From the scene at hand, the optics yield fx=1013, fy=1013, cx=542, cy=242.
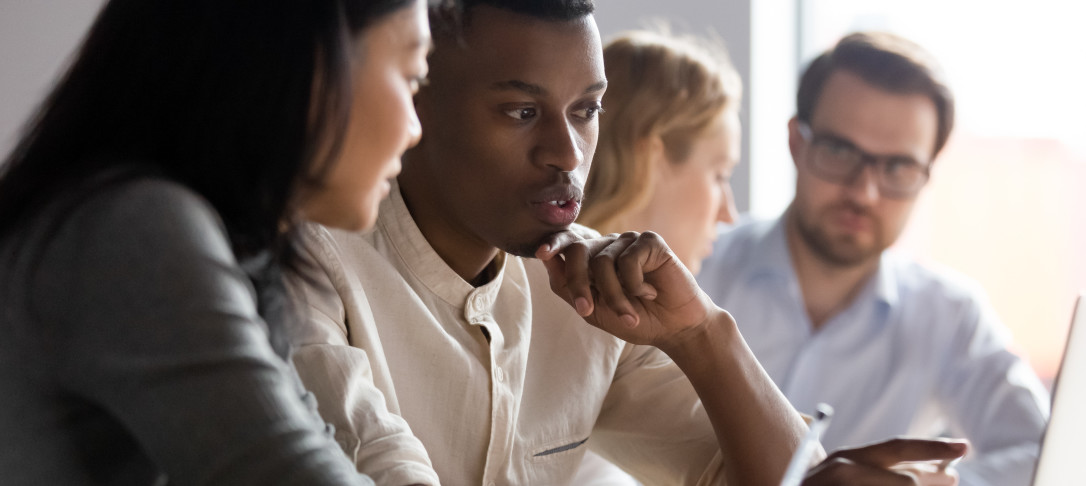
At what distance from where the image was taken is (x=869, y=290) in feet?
7.73

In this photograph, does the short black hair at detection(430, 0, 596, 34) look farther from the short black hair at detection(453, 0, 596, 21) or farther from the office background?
the office background

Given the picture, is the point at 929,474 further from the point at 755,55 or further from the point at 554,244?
the point at 755,55

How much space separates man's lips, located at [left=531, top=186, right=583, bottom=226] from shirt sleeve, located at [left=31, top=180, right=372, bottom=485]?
57 cm

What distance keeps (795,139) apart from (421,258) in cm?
151

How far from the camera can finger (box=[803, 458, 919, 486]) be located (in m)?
0.84

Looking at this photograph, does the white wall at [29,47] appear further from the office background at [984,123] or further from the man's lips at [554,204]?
the office background at [984,123]

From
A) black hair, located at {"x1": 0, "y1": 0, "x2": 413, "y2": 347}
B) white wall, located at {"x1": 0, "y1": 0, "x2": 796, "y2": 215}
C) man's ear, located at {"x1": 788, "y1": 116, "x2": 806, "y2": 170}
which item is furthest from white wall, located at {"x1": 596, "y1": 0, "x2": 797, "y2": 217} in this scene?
black hair, located at {"x1": 0, "y1": 0, "x2": 413, "y2": 347}

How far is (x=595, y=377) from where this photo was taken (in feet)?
4.21

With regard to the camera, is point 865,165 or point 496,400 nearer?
point 496,400

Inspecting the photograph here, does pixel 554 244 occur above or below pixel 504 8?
below

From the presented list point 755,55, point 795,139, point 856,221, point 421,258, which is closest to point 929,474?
point 421,258

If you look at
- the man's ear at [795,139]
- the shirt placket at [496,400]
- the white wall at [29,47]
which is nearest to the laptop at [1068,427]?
the shirt placket at [496,400]

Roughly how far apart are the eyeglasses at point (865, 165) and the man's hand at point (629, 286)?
1.24 m

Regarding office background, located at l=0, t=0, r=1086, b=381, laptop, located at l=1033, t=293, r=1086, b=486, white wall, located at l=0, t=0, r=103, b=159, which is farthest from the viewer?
office background, located at l=0, t=0, r=1086, b=381
